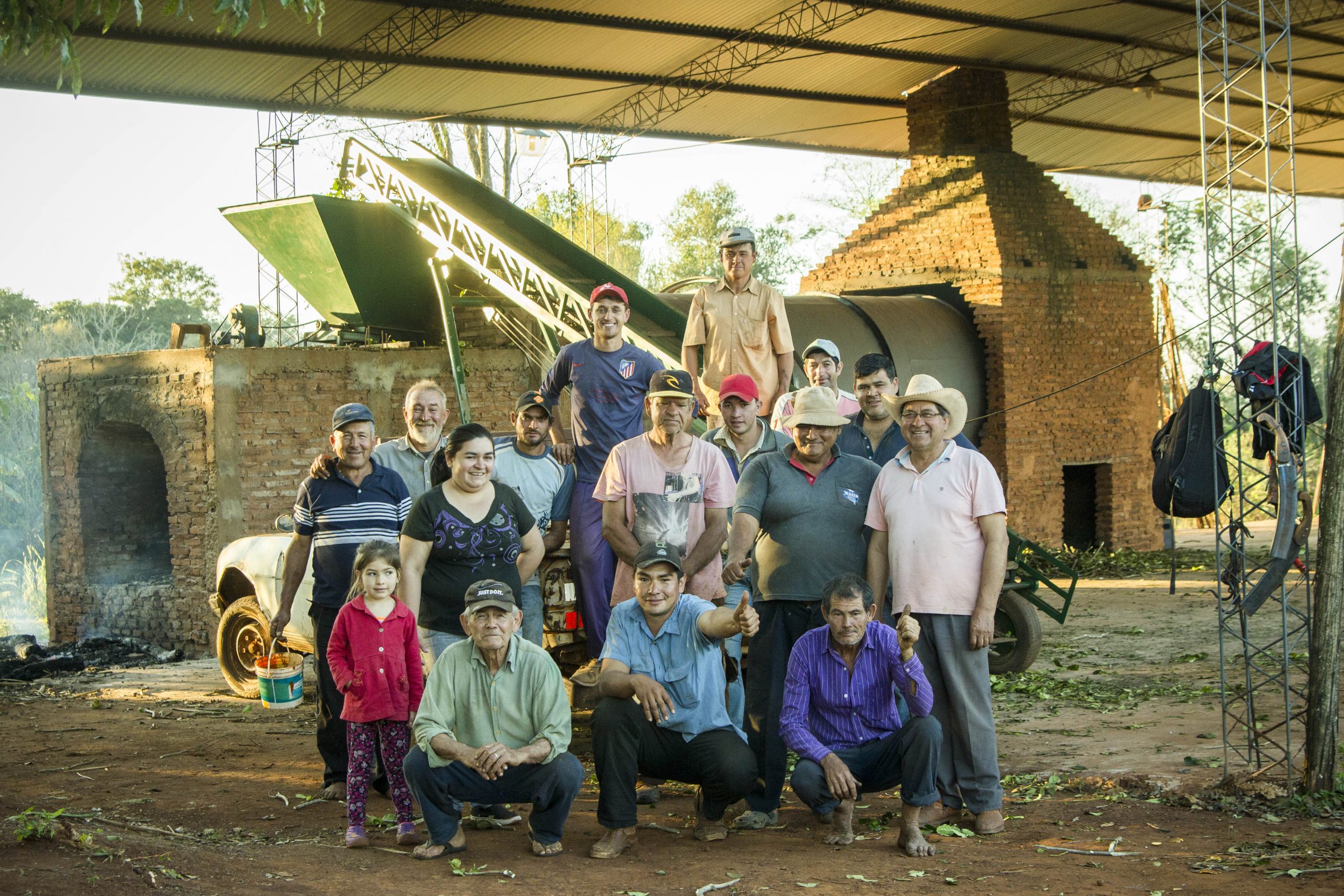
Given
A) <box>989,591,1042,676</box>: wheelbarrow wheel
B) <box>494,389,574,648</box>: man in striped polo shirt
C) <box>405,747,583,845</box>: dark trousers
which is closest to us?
<box>405,747,583,845</box>: dark trousers

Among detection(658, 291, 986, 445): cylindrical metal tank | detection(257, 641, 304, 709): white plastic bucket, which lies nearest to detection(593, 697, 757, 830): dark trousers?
detection(257, 641, 304, 709): white plastic bucket

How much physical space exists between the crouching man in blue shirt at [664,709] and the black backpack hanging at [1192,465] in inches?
127

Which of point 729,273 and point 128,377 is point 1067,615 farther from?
point 128,377

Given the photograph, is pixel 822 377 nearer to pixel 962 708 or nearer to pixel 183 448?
pixel 962 708

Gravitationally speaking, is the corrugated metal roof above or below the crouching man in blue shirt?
above

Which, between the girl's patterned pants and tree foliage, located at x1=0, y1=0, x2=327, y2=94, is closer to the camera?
tree foliage, located at x1=0, y1=0, x2=327, y2=94

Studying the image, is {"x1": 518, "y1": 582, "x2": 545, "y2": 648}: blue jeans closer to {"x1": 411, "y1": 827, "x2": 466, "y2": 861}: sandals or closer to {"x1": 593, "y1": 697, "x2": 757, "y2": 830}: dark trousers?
{"x1": 593, "y1": 697, "x2": 757, "y2": 830}: dark trousers

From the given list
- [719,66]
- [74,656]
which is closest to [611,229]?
[719,66]

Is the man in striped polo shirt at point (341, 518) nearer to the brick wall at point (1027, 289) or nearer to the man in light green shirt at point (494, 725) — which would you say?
the man in light green shirt at point (494, 725)

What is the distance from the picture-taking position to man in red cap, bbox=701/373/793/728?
5844 millimetres

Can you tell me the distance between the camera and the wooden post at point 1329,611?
224 inches

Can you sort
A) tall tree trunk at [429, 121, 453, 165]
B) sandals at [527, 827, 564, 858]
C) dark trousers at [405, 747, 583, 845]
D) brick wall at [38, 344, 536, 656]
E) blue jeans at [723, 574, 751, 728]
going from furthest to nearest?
1. tall tree trunk at [429, 121, 453, 165]
2. brick wall at [38, 344, 536, 656]
3. blue jeans at [723, 574, 751, 728]
4. sandals at [527, 827, 564, 858]
5. dark trousers at [405, 747, 583, 845]

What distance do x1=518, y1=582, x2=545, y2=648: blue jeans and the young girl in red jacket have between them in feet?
2.85

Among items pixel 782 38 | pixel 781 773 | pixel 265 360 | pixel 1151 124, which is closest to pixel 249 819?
pixel 781 773
